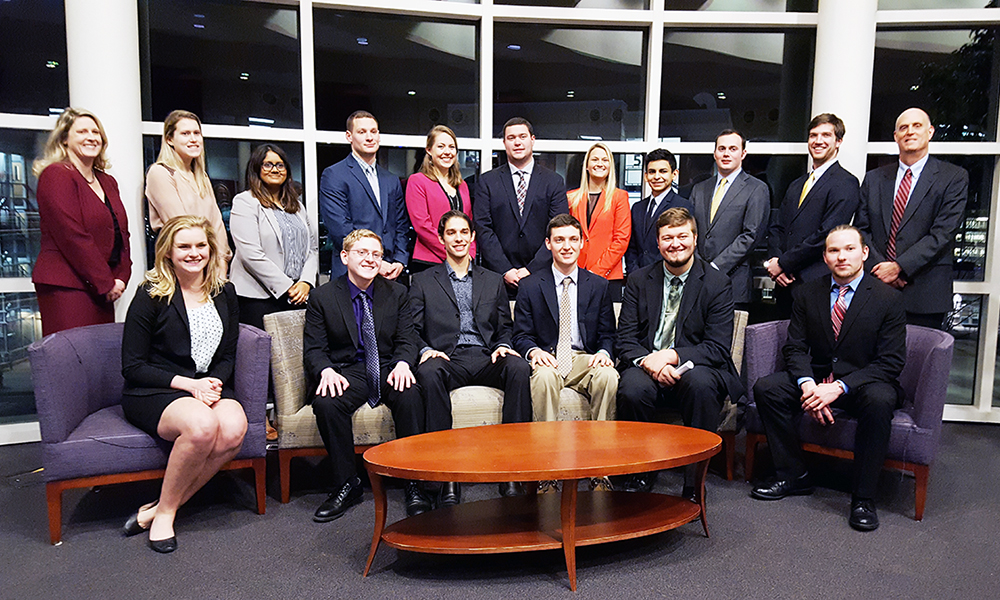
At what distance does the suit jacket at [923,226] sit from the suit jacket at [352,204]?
276 centimetres

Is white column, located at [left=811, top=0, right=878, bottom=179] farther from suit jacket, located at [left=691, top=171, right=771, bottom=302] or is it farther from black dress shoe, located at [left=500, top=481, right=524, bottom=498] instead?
black dress shoe, located at [left=500, top=481, right=524, bottom=498]

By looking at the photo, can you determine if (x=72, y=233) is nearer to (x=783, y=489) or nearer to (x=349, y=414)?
(x=349, y=414)

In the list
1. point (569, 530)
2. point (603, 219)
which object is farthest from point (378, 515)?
point (603, 219)

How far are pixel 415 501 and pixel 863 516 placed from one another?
1.99m

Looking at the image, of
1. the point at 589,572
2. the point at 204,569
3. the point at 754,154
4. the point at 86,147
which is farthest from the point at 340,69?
the point at 589,572

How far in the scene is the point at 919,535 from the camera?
2.89m

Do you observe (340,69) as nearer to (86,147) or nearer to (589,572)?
(86,147)

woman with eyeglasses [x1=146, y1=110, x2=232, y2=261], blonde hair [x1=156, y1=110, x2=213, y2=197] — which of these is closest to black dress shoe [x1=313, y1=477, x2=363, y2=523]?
woman with eyeglasses [x1=146, y1=110, x2=232, y2=261]

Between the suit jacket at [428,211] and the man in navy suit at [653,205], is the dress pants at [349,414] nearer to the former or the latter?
the suit jacket at [428,211]

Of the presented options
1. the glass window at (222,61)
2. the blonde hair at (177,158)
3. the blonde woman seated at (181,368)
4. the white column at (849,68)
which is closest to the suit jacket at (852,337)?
the white column at (849,68)

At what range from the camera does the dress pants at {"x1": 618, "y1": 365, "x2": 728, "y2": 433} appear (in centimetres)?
326

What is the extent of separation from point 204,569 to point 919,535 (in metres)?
2.94

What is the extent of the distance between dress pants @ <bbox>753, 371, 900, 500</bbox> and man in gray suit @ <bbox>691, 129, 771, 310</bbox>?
0.78m

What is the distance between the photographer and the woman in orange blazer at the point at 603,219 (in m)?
4.11
